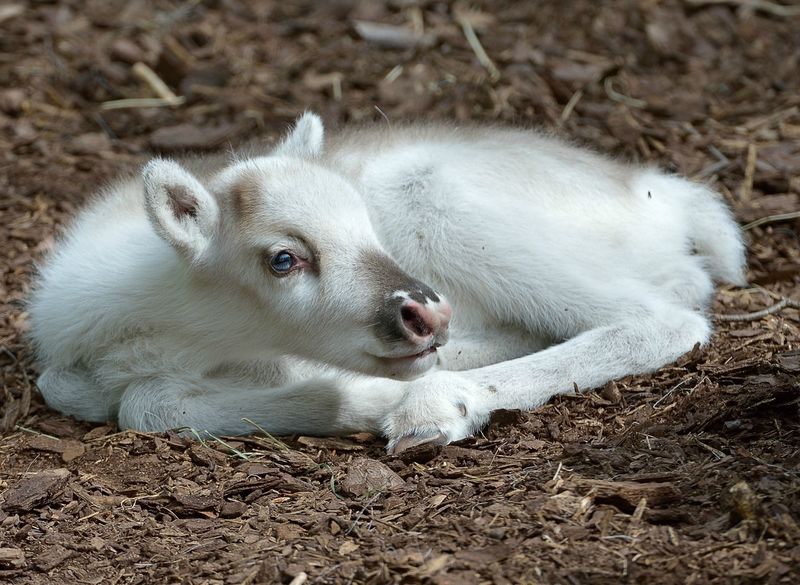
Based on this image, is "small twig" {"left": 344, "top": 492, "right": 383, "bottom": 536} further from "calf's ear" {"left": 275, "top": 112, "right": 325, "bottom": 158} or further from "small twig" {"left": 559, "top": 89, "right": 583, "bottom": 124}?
"small twig" {"left": 559, "top": 89, "right": 583, "bottom": 124}

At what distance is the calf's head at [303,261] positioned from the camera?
499 centimetres

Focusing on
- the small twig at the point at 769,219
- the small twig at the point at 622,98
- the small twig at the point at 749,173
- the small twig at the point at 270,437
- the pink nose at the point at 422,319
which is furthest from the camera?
the small twig at the point at 622,98

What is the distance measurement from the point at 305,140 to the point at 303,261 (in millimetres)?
1012

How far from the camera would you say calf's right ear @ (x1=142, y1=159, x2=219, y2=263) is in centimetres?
512

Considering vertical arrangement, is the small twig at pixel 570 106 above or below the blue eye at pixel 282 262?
below

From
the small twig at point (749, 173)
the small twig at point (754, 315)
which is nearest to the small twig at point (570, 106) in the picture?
the small twig at point (749, 173)

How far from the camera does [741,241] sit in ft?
21.7

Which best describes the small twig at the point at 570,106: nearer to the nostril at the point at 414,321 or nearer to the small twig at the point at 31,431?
the nostril at the point at 414,321

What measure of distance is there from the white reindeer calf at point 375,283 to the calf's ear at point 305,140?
0.06 ft

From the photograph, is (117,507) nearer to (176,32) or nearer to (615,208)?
(615,208)

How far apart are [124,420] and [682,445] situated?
9.28 ft

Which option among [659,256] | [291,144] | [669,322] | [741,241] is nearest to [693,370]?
[669,322]

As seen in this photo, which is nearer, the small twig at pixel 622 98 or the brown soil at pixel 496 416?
the brown soil at pixel 496 416

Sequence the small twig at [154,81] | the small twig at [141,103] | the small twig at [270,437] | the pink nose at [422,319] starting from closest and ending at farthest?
the pink nose at [422,319] → the small twig at [270,437] → the small twig at [141,103] → the small twig at [154,81]
